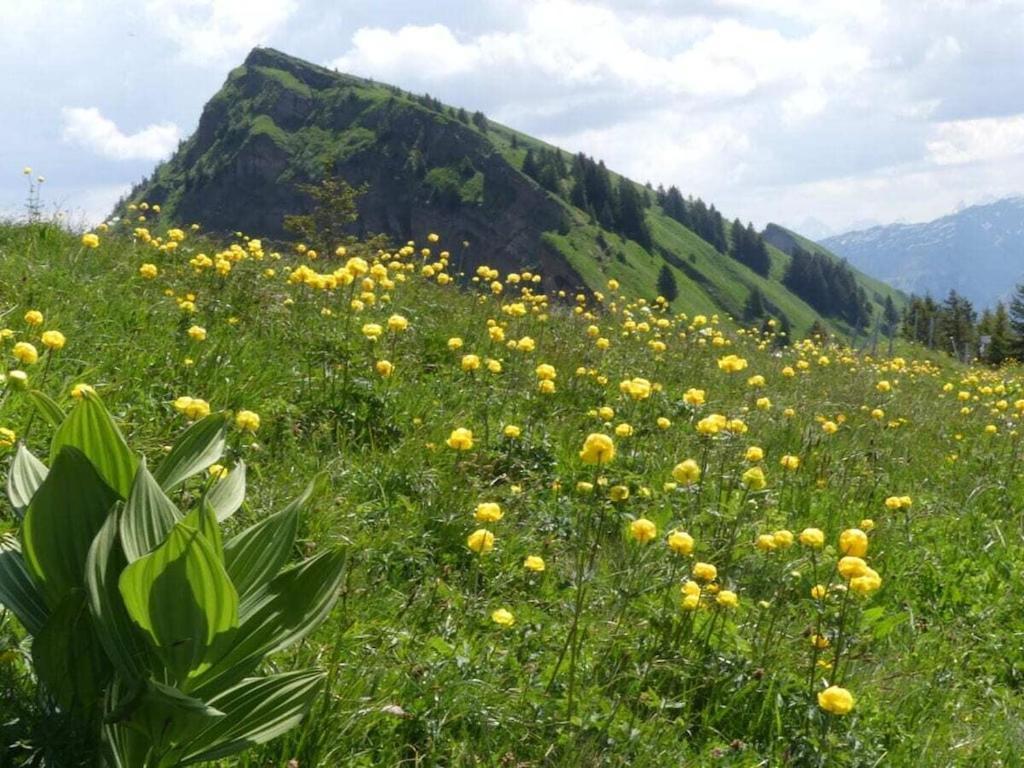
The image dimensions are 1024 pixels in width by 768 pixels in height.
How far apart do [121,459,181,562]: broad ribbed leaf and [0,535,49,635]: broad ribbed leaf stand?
32 cm

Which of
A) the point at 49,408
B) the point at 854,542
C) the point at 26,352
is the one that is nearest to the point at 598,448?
the point at 854,542

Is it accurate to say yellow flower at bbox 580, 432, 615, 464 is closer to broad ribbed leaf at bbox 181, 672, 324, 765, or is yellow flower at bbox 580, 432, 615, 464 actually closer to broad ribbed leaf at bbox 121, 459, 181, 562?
broad ribbed leaf at bbox 181, 672, 324, 765

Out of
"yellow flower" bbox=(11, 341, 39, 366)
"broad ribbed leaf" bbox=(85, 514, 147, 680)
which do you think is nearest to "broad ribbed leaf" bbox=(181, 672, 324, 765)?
"broad ribbed leaf" bbox=(85, 514, 147, 680)

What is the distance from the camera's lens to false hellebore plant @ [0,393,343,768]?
1.72 m

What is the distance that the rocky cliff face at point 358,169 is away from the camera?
124 metres

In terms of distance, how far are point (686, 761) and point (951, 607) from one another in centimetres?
244

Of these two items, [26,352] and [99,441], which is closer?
[99,441]

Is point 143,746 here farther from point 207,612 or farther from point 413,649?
point 413,649

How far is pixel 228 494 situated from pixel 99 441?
0.39 m

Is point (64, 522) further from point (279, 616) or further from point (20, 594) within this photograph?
point (279, 616)

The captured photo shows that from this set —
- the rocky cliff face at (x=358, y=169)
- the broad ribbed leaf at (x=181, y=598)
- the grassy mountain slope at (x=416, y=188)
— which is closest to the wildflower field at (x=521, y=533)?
the broad ribbed leaf at (x=181, y=598)

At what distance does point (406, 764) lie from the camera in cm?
242

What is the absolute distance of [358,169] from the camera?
139 meters

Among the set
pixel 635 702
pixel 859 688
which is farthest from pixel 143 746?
pixel 859 688
